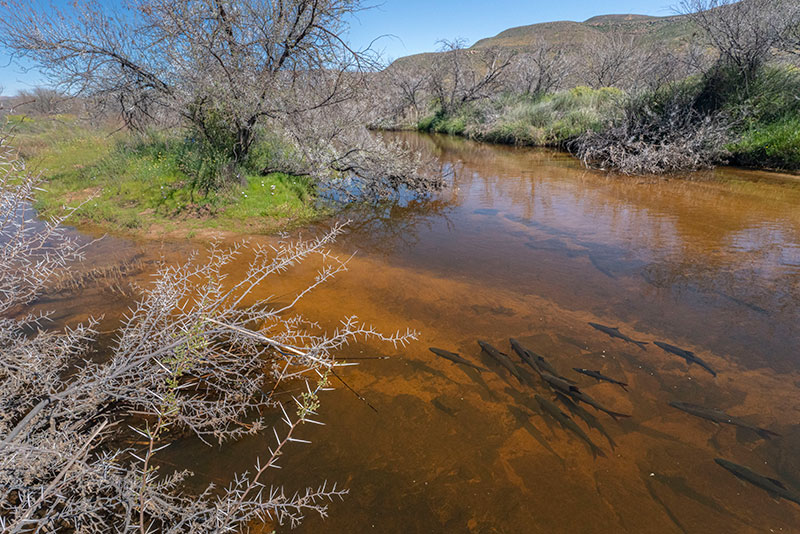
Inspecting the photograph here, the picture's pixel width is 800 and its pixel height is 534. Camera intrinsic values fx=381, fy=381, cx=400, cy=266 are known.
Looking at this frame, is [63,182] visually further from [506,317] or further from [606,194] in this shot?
[606,194]

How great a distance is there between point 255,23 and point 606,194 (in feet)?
29.9

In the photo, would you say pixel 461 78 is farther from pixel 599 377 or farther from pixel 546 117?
pixel 599 377

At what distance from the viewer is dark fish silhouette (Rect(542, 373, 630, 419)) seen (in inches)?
118

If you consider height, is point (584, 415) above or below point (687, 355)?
below

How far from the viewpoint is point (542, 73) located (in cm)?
2648

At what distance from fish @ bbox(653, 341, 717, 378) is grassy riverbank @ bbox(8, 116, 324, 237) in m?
6.56

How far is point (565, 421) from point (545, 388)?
38 centimetres

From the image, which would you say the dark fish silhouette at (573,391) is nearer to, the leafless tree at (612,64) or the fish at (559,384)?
the fish at (559,384)

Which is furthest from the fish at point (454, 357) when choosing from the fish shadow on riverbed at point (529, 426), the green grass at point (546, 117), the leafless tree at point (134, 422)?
the green grass at point (546, 117)

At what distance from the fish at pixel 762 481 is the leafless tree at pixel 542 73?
1066 inches

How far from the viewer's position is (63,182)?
9.73 m

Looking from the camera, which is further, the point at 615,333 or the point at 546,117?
the point at 546,117

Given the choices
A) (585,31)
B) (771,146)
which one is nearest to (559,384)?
(771,146)

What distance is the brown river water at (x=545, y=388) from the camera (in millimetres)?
2387
